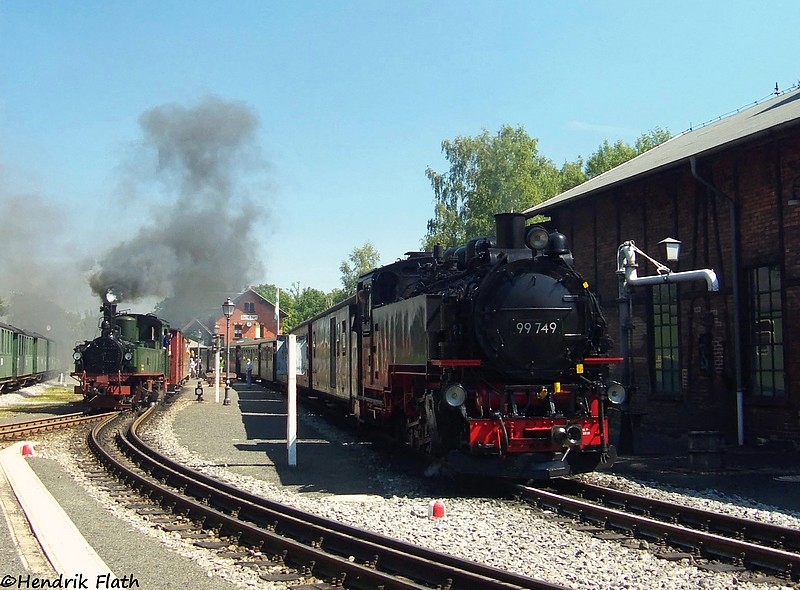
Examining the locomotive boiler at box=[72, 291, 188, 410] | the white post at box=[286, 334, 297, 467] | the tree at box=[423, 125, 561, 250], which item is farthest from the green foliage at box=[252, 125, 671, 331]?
the white post at box=[286, 334, 297, 467]

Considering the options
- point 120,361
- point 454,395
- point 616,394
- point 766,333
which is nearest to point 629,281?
point 766,333

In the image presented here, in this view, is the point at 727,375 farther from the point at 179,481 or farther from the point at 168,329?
the point at 168,329

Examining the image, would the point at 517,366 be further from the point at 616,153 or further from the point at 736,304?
the point at 616,153

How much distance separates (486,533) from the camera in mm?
7590

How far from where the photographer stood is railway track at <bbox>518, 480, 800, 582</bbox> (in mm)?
6348

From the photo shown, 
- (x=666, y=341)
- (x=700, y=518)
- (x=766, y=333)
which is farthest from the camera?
(x=666, y=341)

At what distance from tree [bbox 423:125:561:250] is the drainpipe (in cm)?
2883

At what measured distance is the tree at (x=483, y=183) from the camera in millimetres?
44312

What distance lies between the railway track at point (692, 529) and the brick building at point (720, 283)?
4.73 m

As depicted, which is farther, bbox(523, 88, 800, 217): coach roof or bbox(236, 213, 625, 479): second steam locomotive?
bbox(523, 88, 800, 217): coach roof

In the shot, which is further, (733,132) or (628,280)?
(733,132)

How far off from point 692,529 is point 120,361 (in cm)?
1838

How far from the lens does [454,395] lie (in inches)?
363

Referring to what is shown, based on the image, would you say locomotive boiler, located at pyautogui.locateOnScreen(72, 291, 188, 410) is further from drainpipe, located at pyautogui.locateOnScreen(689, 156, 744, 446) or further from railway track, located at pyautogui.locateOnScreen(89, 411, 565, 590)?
drainpipe, located at pyautogui.locateOnScreen(689, 156, 744, 446)
